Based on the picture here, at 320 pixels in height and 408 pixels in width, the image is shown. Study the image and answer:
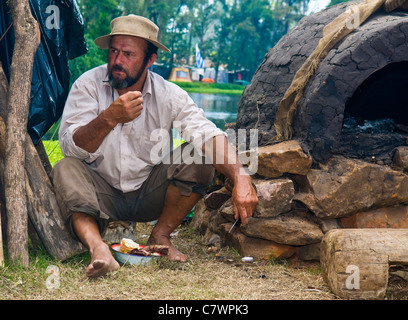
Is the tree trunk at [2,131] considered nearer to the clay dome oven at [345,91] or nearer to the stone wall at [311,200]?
the stone wall at [311,200]

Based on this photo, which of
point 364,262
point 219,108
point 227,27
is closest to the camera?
point 364,262

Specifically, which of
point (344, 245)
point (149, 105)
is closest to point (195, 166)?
point (149, 105)

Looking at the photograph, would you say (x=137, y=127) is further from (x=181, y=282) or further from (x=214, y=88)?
(x=214, y=88)

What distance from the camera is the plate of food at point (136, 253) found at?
3.33 meters

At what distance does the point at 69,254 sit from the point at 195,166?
39.5 inches

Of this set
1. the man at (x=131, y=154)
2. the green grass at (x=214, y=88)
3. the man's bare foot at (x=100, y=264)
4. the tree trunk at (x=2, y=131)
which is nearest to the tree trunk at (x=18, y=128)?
the tree trunk at (x=2, y=131)

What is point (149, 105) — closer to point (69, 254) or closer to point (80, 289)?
point (69, 254)

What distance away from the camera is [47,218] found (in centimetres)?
342

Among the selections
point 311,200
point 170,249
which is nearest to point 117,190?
point 170,249

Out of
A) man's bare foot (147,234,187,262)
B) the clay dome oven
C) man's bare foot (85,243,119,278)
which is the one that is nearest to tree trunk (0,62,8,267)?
man's bare foot (85,243,119,278)

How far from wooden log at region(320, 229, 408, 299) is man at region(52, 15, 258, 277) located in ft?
2.12

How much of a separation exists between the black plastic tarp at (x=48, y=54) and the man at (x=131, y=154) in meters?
0.49

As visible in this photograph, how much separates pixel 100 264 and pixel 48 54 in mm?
1822

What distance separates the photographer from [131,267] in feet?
10.8
